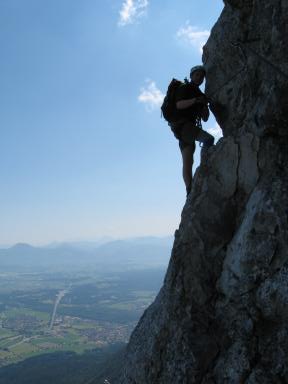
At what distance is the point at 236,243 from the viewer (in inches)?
371

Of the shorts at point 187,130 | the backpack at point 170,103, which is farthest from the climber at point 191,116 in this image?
the backpack at point 170,103

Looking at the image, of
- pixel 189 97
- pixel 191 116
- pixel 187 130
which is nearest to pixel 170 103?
pixel 189 97

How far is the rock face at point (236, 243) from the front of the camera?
8.30 metres

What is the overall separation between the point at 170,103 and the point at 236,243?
4.59 meters

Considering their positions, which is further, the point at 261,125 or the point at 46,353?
the point at 46,353

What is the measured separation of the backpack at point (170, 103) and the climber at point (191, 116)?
105 mm

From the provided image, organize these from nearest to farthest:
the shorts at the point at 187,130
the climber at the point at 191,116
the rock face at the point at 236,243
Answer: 1. the rock face at the point at 236,243
2. the climber at the point at 191,116
3. the shorts at the point at 187,130

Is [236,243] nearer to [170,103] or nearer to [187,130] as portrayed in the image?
[187,130]

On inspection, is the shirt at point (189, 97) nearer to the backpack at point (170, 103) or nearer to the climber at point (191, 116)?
the climber at point (191, 116)

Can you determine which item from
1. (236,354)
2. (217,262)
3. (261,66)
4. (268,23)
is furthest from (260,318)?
(268,23)

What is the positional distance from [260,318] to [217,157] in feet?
13.4

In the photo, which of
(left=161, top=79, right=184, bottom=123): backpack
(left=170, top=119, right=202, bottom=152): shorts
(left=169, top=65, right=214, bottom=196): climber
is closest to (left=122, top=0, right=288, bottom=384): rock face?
(left=169, top=65, right=214, bottom=196): climber

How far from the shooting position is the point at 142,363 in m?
10.8

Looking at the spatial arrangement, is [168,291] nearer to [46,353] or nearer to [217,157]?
[217,157]
